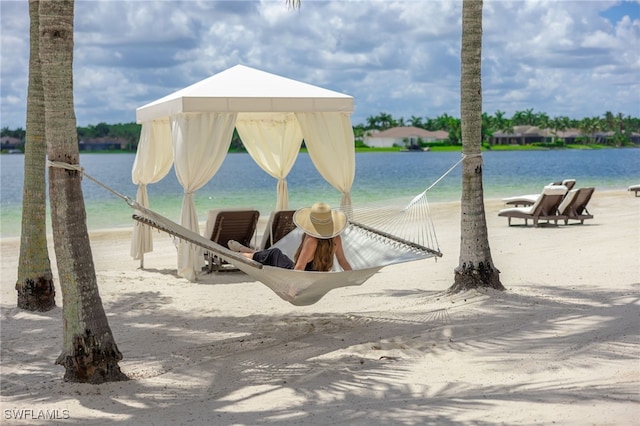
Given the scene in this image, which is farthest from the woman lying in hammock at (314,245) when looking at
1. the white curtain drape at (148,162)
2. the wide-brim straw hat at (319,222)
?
the white curtain drape at (148,162)

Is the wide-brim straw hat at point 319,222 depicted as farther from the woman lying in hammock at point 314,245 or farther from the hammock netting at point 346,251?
the hammock netting at point 346,251

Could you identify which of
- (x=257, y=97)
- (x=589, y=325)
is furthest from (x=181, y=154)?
(x=589, y=325)

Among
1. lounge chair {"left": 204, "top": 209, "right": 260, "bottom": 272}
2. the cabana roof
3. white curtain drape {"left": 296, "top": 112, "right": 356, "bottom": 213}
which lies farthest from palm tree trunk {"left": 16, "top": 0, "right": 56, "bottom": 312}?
white curtain drape {"left": 296, "top": 112, "right": 356, "bottom": 213}

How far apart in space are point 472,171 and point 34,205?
11.8ft

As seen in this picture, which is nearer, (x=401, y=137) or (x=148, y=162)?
(x=148, y=162)

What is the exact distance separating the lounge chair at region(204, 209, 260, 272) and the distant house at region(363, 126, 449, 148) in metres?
87.1

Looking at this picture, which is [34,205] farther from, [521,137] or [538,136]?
[538,136]

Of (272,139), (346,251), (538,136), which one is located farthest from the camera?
(538,136)

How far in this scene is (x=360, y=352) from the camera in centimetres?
523

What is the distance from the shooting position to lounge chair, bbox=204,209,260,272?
26.8 ft

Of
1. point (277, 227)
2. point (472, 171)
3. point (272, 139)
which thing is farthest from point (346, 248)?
point (272, 139)

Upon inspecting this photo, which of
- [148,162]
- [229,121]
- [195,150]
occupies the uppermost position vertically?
[229,121]

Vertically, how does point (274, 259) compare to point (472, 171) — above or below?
below

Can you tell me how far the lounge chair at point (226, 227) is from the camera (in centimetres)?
816
